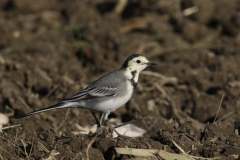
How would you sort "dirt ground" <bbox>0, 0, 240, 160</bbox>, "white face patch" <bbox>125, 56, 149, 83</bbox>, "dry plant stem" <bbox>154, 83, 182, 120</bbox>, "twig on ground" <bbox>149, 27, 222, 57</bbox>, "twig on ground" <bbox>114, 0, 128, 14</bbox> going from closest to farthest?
"dirt ground" <bbox>0, 0, 240, 160</bbox> → "white face patch" <bbox>125, 56, 149, 83</bbox> → "dry plant stem" <bbox>154, 83, 182, 120</bbox> → "twig on ground" <bbox>149, 27, 222, 57</bbox> → "twig on ground" <bbox>114, 0, 128, 14</bbox>

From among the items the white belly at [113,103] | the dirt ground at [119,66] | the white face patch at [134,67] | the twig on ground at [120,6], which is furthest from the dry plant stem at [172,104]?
the twig on ground at [120,6]

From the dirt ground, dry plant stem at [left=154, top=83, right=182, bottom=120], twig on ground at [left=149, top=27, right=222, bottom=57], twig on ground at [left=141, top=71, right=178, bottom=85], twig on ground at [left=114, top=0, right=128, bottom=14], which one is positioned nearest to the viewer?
A: the dirt ground

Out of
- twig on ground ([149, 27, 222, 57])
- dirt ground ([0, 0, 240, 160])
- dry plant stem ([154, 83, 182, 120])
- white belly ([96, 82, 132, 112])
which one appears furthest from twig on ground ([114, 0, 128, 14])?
white belly ([96, 82, 132, 112])

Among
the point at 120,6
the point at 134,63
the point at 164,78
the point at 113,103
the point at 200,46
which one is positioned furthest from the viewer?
the point at 120,6

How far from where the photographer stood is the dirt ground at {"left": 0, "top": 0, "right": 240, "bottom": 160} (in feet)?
16.5

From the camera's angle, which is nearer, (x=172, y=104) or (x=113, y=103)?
(x=113, y=103)

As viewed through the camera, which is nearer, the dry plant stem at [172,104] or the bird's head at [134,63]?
the bird's head at [134,63]

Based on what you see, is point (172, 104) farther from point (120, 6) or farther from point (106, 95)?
point (120, 6)

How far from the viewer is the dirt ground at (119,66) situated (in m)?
5.03

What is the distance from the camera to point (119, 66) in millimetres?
9109

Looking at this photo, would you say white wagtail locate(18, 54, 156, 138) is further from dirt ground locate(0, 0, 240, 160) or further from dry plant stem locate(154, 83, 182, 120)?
dry plant stem locate(154, 83, 182, 120)

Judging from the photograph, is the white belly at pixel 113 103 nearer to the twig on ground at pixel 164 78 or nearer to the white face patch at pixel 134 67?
the white face patch at pixel 134 67

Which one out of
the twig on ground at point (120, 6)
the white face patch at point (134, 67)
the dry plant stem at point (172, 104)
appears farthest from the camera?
the twig on ground at point (120, 6)

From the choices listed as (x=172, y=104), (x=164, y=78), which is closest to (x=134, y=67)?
(x=172, y=104)
